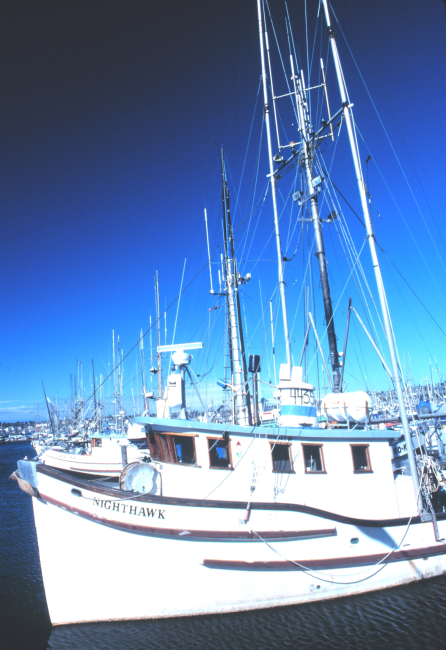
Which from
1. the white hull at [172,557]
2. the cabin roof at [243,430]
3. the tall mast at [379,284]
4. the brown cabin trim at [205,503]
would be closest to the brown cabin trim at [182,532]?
the white hull at [172,557]

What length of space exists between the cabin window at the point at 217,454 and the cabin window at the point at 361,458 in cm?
355

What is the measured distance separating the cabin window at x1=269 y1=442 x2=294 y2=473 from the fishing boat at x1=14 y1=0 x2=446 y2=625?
0.03 meters

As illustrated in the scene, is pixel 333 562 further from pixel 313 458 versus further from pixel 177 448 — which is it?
pixel 177 448

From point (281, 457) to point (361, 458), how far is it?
98.1 inches

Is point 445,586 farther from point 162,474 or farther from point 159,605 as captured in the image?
point 162,474

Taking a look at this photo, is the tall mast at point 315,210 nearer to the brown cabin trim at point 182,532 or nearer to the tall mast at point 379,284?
the tall mast at point 379,284

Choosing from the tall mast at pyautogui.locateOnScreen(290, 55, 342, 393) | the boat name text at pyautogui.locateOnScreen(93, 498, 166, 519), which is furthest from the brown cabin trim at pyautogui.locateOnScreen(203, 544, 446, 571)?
the tall mast at pyautogui.locateOnScreen(290, 55, 342, 393)

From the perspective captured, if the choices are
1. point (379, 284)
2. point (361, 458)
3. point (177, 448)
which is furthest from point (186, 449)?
point (379, 284)

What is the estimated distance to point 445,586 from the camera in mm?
9031

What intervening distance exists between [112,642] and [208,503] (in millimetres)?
3610

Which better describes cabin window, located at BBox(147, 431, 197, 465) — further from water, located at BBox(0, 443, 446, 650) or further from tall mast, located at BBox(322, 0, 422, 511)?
tall mast, located at BBox(322, 0, 422, 511)

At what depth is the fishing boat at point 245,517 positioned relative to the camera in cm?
778

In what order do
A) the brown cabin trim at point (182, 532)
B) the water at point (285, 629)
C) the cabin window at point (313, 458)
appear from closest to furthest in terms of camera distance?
the water at point (285, 629)
the brown cabin trim at point (182, 532)
the cabin window at point (313, 458)

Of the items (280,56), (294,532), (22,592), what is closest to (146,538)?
(294,532)
